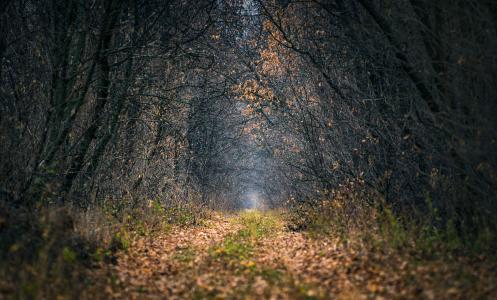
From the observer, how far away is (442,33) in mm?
6773

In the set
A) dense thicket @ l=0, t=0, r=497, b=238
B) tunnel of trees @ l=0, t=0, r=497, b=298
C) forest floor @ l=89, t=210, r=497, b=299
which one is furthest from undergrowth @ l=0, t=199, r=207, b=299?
tunnel of trees @ l=0, t=0, r=497, b=298

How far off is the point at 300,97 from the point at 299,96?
12.0 inches

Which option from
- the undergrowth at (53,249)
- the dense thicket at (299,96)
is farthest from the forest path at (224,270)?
the dense thicket at (299,96)

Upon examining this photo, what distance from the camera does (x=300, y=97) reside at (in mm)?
11508

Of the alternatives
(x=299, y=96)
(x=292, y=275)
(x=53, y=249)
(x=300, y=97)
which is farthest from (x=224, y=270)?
(x=299, y=96)

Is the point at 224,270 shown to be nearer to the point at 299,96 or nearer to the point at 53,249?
the point at 53,249

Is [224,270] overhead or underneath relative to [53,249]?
underneath

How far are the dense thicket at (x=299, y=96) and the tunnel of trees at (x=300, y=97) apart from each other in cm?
4

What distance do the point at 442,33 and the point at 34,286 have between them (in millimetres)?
7152

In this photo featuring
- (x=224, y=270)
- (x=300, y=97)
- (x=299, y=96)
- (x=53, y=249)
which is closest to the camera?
(x=53, y=249)

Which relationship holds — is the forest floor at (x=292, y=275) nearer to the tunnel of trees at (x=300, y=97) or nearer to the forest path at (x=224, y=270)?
the forest path at (x=224, y=270)

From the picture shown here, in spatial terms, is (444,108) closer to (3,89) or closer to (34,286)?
(34,286)

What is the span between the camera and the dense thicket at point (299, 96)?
6.43 metres

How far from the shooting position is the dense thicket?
6.43 m
